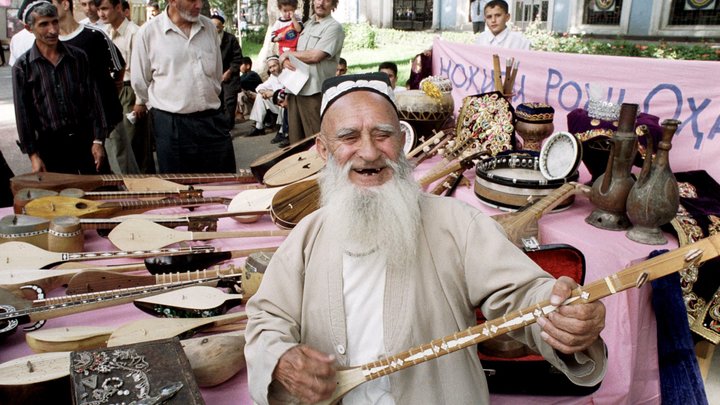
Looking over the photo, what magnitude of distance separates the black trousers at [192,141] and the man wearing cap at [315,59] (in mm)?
948

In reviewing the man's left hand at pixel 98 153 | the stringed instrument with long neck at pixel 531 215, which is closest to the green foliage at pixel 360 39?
the man's left hand at pixel 98 153

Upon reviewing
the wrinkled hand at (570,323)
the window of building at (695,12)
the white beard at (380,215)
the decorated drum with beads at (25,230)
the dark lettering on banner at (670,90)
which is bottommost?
the decorated drum with beads at (25,230)

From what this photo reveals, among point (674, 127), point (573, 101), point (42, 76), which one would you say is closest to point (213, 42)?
point (42, 76)

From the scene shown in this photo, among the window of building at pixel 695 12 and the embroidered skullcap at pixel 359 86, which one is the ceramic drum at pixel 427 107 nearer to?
the embroidered skullcap at pixel 359 86

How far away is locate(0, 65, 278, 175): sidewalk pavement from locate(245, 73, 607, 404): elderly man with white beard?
5.08m

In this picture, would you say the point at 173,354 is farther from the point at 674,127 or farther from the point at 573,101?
the point at 573,101

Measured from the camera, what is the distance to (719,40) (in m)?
10.4

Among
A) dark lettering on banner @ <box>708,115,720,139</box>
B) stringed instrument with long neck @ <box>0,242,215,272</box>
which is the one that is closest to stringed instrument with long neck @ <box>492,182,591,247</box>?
dark lettering on banner @ <box>708,115,720,139</box>

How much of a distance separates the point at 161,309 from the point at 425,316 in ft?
3.53

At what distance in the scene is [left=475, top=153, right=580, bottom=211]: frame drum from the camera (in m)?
2.61

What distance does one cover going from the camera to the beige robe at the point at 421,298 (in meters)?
1.40

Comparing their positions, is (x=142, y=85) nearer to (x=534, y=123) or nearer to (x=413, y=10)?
(x=534, y=123)

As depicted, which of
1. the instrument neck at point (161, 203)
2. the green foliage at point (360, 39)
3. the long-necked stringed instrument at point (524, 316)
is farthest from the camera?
the green foliage at point (360, 39)

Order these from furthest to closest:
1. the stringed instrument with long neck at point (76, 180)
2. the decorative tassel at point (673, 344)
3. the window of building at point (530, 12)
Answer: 1. the window of building at point (530, 12)
2. the stringed instrument with long neck at point (76, 180)
3. the decorative tassel at point (673, 344)
